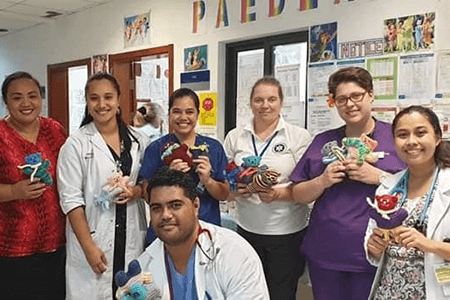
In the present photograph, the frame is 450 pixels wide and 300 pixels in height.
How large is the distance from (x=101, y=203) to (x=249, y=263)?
2.77ft

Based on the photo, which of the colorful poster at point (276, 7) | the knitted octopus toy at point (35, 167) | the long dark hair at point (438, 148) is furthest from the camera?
the colorful poster at point (276, 7)

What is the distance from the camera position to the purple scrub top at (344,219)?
1.90 m

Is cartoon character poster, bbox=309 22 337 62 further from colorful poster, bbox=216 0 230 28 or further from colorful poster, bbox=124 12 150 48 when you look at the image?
colorful poster, bbox=124 12 150 48

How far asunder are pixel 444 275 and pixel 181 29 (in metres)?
3.21

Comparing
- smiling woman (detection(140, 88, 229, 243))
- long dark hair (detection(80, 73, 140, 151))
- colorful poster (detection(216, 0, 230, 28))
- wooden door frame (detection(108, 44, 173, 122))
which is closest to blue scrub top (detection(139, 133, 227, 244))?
smiling woman (detection(140, 88, 229, 243))

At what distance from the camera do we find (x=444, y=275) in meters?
1.54

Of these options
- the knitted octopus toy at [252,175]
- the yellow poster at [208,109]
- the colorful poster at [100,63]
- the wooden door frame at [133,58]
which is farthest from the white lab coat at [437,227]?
the colorful poster at [100,63]

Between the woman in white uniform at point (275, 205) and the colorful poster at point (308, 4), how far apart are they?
1.02 metres

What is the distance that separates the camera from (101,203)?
6.95 ft

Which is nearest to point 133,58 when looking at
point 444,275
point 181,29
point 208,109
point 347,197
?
point 181,29

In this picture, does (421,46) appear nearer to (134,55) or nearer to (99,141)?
(99,141)

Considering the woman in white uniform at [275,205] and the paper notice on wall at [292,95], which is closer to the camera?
the woman in white uniform at [275,205]

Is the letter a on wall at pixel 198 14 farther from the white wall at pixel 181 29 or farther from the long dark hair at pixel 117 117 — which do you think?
the long dark hair at pixel 117 117

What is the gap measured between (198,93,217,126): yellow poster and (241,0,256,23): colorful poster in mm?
662
